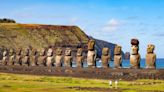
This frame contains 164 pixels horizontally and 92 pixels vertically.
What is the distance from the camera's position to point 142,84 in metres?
40.5

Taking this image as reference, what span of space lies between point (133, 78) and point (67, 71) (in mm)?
10548

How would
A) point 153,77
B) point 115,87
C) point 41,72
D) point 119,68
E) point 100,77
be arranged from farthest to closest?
1. point 41,72
2. point 119,68
3. point 100,77
4. point 153,77
5. point 115,87

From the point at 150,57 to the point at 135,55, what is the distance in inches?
94.3

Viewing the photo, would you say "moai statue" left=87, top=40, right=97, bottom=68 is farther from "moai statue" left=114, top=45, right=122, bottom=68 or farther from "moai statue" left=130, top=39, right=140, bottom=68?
"moai statue" left=130, top=39, right=140, bottom=68

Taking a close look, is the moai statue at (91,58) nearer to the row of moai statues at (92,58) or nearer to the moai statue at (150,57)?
the row of moai statues at (92,58)

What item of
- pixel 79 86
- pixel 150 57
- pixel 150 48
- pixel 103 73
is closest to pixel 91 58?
pixel 103 73

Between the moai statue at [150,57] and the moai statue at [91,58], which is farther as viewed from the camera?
the moai statue at [91,58]

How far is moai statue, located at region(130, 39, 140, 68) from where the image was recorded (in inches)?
2029

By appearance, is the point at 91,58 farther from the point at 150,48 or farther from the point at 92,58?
the point at 150,48

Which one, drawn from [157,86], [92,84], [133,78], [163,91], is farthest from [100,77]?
[163,91]

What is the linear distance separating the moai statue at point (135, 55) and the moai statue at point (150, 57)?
1499 millimetres

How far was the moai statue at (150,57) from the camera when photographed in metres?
49.9

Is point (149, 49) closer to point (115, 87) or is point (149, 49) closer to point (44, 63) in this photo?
point (115, 87)

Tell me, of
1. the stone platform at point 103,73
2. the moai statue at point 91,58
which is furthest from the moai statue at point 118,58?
the moai statue at point 91,58
